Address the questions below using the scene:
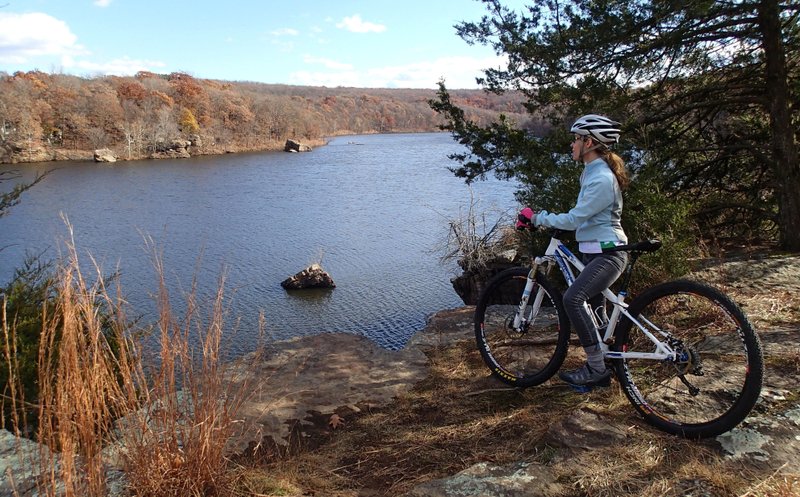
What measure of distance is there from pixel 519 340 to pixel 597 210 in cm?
194

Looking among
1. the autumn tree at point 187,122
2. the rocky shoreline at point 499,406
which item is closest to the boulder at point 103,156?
the autumn tree at point 187,122

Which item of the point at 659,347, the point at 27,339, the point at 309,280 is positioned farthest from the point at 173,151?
the point at 659,347

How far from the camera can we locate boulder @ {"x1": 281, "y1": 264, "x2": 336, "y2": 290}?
48.2 feet

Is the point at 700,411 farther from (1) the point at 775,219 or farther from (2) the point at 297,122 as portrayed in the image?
(2) the point at 297,122

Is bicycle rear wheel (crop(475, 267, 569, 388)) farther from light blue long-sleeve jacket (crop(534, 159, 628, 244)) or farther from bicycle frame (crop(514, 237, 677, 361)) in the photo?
light blue long-sleeve jacket (crop(534, 159, 628, 244))

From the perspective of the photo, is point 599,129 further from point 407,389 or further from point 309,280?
point 309,280

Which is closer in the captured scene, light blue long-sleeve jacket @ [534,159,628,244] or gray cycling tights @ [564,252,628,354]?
light blue long-sleeve jacket @ [534,159,628,244]

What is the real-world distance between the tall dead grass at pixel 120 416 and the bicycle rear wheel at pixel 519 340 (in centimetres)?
231

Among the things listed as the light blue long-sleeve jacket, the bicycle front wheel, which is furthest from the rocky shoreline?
the light blue long-sleeve jacket

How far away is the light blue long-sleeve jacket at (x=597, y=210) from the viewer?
3.49 metres

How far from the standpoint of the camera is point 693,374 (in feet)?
11.2

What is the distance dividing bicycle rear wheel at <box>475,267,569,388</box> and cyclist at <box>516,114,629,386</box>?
1.29 ft

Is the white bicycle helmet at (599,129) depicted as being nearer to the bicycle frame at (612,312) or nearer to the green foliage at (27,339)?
the bicycle frame at (612,312)

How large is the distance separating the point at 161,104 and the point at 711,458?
83.8m
